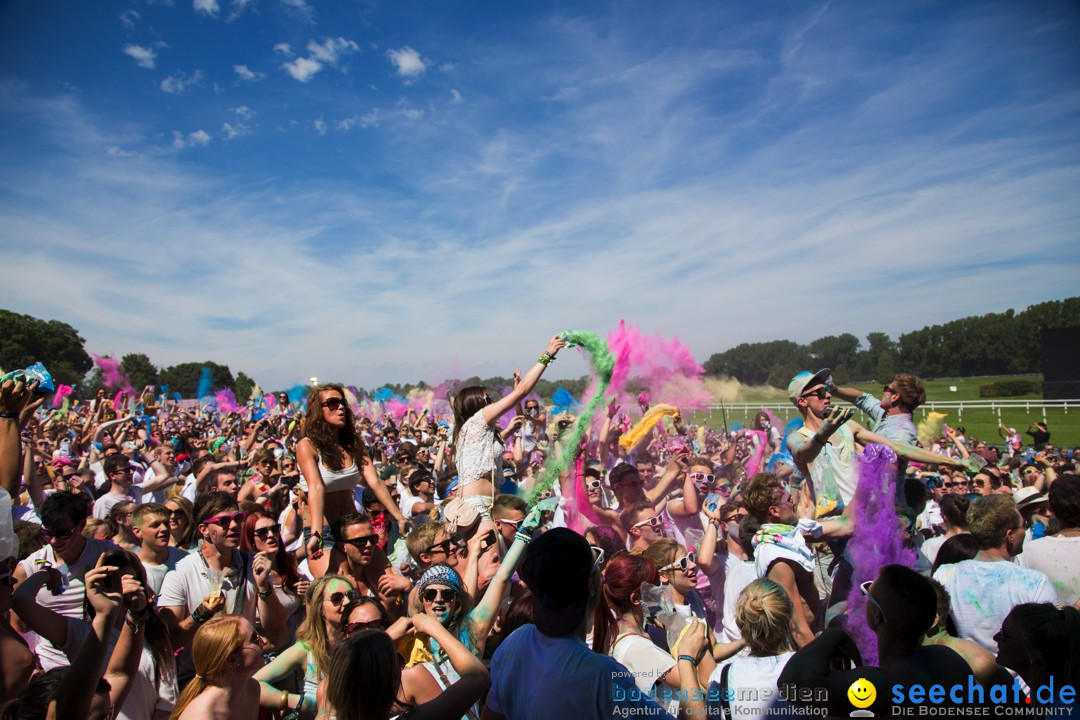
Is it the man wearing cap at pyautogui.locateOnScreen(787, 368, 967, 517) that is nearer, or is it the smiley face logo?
the smiley face logo

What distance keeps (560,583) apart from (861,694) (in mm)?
1232

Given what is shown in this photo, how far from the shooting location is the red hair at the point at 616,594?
10.5 feet

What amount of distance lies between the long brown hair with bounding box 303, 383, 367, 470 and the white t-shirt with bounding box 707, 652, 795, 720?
9.30 feet

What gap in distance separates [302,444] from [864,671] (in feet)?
11.4

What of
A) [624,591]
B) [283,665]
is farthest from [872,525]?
[283,665]

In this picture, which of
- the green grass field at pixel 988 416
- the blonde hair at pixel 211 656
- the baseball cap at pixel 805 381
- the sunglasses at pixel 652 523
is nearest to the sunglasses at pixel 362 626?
the blonde hair at pixel 211 656

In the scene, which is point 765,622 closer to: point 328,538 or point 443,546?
point 443,546

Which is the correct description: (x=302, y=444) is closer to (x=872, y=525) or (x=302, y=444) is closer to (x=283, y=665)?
(x=283, y=665)

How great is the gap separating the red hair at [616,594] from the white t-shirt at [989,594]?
76.9 inches

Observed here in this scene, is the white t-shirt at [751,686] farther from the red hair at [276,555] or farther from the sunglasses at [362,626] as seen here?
the red hair at [276,555]

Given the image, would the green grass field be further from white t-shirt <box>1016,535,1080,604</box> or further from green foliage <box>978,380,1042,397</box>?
white t-shirt <box>1016,535,1080,604</box>

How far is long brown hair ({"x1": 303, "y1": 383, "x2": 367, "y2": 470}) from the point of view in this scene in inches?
177

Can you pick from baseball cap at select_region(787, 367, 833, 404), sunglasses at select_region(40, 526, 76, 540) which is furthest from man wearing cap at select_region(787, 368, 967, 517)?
sunglasses at select_region(40, 526, 76, 540)

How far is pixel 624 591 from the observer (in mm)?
3244
